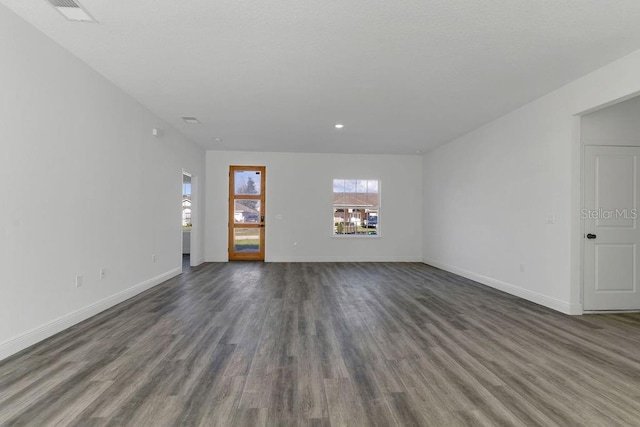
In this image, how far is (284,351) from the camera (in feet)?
9.19

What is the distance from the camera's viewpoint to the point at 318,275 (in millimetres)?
6547

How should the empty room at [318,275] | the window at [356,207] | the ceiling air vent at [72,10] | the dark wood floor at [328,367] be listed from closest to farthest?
1. the dark wood floor at [328,367]
2. the empty room at [318,275]
3. the ceiling air vent at [72,10]
4. the window at [356,207]

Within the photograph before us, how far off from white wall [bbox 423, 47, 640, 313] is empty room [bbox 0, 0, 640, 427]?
3 centimetres

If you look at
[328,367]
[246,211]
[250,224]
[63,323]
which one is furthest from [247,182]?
[328,367]

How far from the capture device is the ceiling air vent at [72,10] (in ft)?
8.30

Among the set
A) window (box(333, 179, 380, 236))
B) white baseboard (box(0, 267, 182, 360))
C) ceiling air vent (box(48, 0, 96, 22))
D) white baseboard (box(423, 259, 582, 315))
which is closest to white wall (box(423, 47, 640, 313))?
white baseboard (box(423, 259, 582, 315))

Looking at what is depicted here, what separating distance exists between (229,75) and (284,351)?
3.03 meters

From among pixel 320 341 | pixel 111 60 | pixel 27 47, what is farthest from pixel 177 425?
pixel 111 60

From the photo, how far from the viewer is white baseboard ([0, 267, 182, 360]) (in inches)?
104

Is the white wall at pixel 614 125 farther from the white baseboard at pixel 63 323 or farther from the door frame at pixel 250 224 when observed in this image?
the door frame at pixel 250 224

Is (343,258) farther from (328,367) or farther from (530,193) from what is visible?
(328,367)

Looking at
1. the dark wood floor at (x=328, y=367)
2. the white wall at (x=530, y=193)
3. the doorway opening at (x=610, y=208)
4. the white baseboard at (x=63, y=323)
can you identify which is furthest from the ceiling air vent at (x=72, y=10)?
the doorway opening at (x=610, y=208)

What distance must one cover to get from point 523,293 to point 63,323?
571 centimetres

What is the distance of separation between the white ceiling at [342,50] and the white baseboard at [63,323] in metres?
2.67
